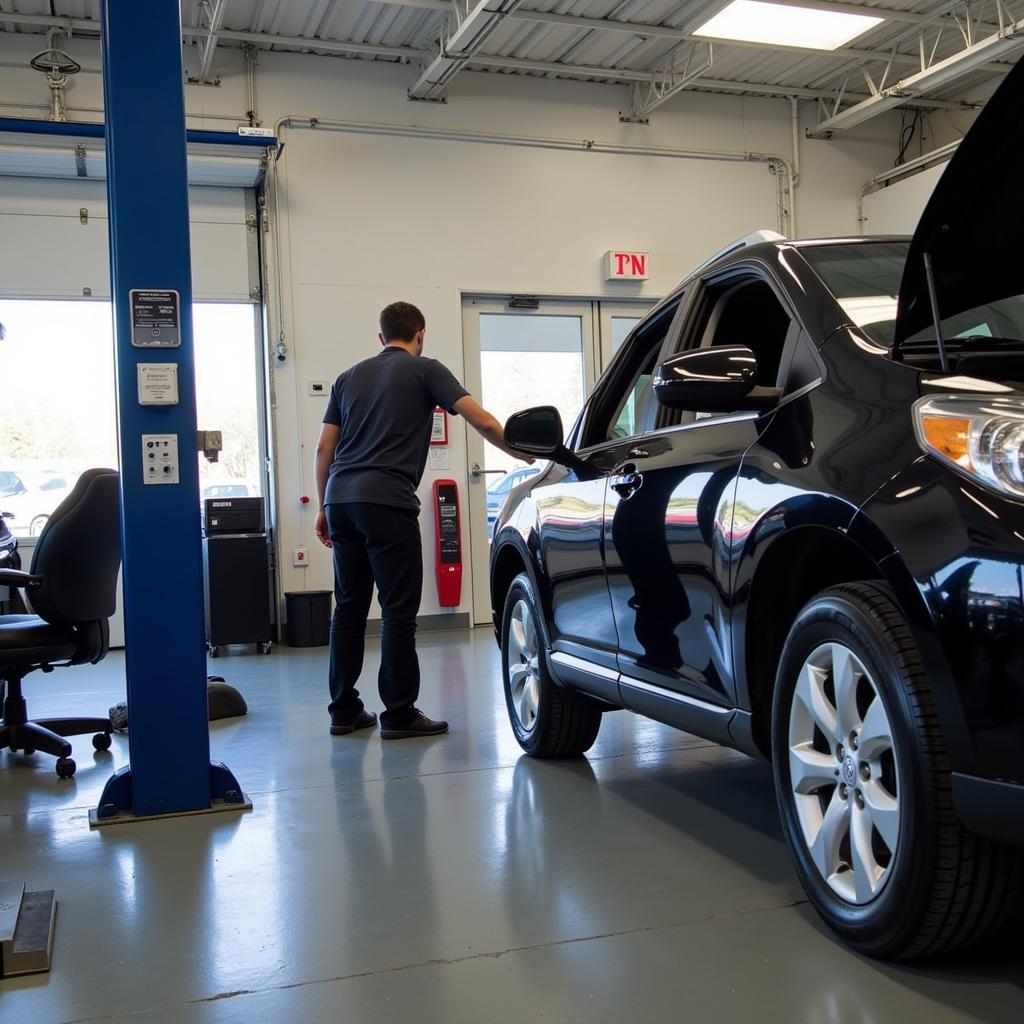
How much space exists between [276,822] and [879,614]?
6.81 ft

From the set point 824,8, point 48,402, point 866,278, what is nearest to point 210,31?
point 48,402

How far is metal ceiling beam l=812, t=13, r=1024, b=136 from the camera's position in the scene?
7.85 meters

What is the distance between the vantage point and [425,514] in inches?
364

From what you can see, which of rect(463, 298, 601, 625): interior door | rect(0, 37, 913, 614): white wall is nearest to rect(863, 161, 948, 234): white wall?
rect(0, 37, 913, 614): white wall

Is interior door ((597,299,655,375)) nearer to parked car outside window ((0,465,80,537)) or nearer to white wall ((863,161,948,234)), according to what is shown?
white wall ((863,161,948,234))

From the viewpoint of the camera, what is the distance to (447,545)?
9125 mm

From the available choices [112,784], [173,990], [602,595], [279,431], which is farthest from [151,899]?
[279,431]

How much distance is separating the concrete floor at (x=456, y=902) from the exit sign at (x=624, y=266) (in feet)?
20.3

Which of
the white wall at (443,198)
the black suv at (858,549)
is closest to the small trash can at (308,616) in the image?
the white wall at (443,198)

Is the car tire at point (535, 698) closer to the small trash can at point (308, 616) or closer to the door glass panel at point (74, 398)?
the small trash can at point (308, 616)

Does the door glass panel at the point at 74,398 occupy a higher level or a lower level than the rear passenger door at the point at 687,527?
higher

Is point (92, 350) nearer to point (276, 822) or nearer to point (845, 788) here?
point (276, 822)

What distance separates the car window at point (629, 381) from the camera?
11.1 ft

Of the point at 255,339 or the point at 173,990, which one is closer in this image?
the point at 173,990
